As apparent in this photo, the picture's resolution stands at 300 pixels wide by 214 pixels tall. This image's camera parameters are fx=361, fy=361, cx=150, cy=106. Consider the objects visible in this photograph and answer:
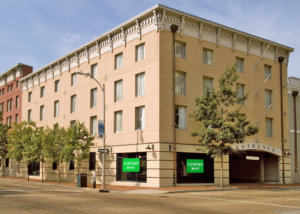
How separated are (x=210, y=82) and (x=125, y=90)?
25.9 feet

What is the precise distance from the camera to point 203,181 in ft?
103

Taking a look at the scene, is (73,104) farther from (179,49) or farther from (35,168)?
(179,49)

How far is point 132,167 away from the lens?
31453 mm

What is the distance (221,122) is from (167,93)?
198 inches

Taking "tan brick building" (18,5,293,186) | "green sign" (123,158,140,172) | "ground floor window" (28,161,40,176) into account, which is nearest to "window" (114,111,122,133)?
"tan brick building" (18,5,293,186)

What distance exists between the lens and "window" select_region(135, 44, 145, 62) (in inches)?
1270

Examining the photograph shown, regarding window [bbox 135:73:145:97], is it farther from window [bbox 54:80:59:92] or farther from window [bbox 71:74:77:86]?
window [bbox 54:80:59:92]

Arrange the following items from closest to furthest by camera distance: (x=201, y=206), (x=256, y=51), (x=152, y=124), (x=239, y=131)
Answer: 1. (x=201, y=206)
2. (x=239, y=131)
3. (x=152, y=124)
4. (x=256, y=51)

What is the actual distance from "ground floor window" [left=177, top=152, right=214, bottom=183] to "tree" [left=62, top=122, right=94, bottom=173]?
9.49 metres

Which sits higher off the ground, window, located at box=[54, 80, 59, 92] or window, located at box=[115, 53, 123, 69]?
window, located at box=[115, 53, 123, 69]

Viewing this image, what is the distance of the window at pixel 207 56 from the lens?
109 ft

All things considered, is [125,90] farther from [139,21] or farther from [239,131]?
[239,131]

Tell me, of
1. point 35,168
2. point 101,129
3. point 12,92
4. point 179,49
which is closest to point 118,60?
point 179,49

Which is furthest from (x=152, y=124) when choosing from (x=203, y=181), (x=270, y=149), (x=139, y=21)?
(x=270, y=149)
